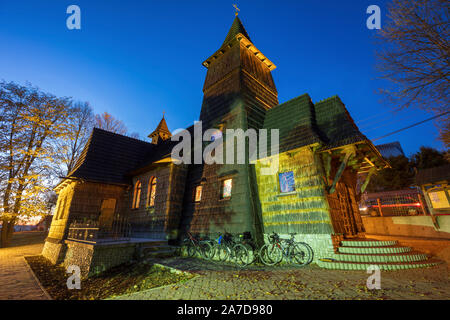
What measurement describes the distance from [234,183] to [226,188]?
2.28 ft

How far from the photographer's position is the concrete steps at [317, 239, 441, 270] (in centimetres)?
580

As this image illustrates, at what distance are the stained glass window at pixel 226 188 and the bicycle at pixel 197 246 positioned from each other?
2.31m

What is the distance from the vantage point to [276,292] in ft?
13.6

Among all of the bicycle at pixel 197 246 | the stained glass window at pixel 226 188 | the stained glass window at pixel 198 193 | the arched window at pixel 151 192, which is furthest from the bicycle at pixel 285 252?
the arched window at pixel 151 192

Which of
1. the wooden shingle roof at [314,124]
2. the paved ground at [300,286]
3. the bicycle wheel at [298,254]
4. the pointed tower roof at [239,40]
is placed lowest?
the paved ground at [300,286]

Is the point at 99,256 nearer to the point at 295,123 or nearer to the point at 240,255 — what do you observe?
the point at 240,255

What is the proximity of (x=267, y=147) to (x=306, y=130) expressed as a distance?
1.97 m

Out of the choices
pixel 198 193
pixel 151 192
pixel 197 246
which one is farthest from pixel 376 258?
pixel 151 192

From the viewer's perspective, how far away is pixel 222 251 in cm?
854

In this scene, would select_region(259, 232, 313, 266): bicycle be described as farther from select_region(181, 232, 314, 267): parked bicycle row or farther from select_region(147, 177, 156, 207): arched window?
select_region(147, 177, 156, 207): arched window

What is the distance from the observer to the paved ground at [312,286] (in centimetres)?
382

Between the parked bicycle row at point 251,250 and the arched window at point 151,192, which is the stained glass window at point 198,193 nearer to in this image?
the parked bicycle row at point 251,250

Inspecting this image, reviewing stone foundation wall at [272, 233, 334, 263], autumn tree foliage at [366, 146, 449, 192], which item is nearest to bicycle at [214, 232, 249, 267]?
stone foundation wall at [272, 233, 334, 263]

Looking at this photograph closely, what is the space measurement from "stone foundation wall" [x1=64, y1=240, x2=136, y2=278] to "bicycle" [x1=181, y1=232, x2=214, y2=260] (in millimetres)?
2478
